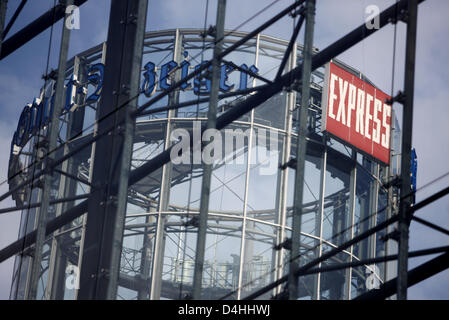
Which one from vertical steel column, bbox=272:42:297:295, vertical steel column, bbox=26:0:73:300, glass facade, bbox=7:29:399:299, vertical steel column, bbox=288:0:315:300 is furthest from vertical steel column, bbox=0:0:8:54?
vertical steel column, bbox=288:0:315:300

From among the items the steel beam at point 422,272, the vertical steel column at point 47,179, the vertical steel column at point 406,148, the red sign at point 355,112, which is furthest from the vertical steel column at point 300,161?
the red sign at point 355,112

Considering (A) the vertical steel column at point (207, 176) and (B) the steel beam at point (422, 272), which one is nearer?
(B) the steel beam at point (422, 272)

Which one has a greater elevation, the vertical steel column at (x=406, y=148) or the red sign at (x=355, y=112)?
the red sign at (x=355, y=112)

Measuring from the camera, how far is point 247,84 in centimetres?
3228

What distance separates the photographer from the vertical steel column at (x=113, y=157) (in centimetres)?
2130

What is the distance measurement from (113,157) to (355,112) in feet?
43.6

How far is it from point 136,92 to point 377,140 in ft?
44.4

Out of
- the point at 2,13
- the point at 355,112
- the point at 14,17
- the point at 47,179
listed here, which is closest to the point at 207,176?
the point at 47,179

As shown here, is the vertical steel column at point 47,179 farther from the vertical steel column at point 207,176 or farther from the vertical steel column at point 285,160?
the vertical steel column at point 285,160

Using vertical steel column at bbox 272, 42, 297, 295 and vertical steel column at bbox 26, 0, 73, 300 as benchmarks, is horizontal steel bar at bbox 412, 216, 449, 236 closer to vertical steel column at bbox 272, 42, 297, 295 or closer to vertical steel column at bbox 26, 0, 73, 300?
vertical steel column at bbox 26, 0, 73, 300

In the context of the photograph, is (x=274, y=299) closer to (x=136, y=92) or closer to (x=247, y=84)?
(x=136, y=92)

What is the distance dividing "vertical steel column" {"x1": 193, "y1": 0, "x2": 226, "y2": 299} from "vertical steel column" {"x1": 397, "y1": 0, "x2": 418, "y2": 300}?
3.71 m

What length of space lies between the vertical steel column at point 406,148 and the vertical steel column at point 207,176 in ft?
12.2

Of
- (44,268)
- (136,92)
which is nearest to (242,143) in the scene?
(44,268)
